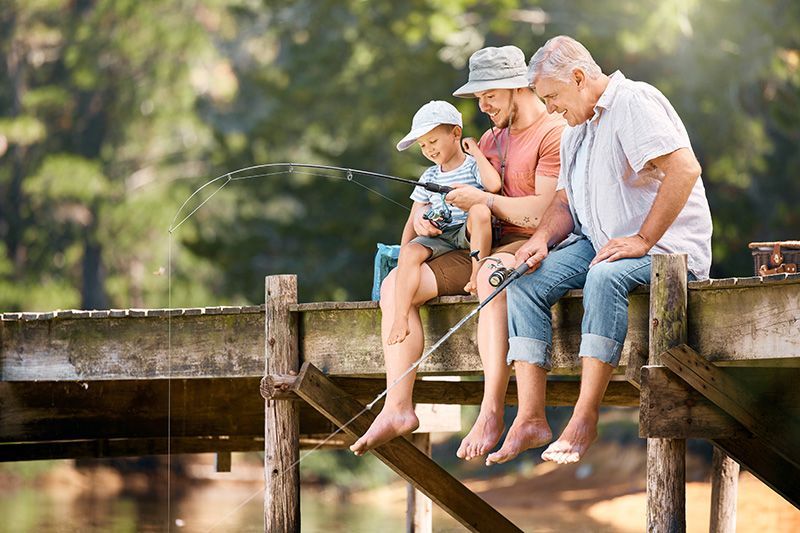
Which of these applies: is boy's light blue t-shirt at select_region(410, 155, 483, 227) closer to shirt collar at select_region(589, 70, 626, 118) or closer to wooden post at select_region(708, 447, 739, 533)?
shirt collar at select_region(589, 70, 626, 118)

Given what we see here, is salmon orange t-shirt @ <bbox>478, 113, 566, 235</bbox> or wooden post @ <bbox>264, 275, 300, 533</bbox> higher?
salmon orange t-shirt @ <bbox>478, 113, 566, 235</bbox>

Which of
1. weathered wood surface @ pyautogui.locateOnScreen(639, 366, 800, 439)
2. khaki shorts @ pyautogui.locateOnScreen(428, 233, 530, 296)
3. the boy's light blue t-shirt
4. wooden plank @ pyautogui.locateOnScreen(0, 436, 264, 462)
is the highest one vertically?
the boy's light blue t-shirt

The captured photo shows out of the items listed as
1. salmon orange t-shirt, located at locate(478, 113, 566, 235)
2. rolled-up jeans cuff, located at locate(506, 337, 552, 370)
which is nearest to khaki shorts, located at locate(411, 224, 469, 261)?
salmon orange t-shirt, located at locate(478, 113, 566, 235)

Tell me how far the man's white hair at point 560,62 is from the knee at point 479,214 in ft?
1.51

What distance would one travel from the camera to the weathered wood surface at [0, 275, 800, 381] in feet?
14.2

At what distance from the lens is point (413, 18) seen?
52.2 feet

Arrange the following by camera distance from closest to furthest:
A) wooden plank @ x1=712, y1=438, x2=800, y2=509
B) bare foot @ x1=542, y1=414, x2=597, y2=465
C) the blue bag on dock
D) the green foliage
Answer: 1. bare foot @ x1=542, y1=414, x2=597, y2=465
2. the blue bag on dock
3. wooden plank @ x1=712, y1=438, x2=800, y2=509
4. the green foliage

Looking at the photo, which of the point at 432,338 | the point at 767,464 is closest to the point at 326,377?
the point at 432,338

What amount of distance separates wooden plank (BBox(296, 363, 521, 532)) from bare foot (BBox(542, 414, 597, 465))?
3.91 ft

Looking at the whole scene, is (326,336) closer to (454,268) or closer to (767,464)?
(454,268)

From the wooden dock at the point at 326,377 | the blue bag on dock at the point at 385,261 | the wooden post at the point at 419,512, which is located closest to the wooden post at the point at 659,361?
Result: the wooden dock at the point at 326,377

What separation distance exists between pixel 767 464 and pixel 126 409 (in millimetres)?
3070

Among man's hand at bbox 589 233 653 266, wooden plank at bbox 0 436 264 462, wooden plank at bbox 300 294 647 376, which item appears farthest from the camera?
wooden plank at bbox 0 436 264 462

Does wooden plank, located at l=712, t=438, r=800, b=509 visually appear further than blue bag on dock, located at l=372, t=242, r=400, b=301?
Yes
